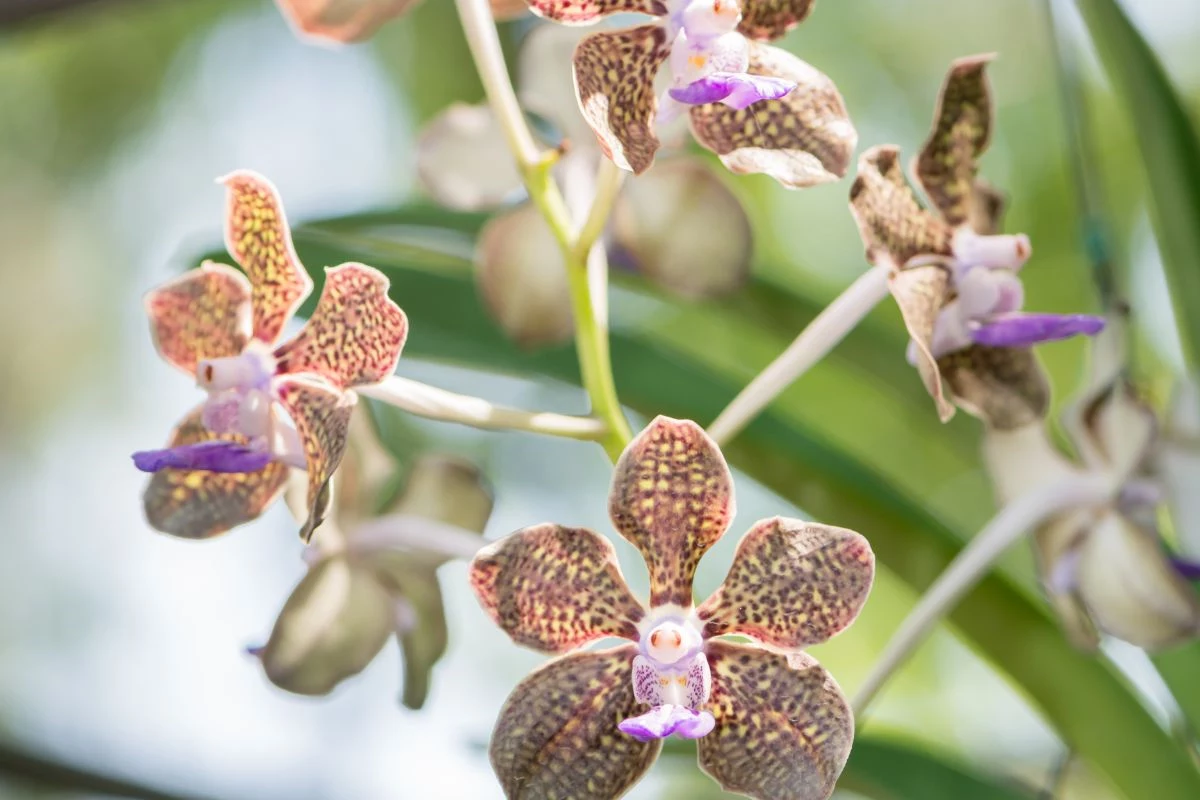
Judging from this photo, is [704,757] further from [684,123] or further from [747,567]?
[684,123]

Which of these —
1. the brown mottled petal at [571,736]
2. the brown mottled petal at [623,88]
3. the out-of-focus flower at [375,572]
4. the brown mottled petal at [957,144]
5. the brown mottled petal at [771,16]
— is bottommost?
the out-of-focus flower at [375,572]

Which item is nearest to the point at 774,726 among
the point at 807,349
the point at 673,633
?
the point at 673,633

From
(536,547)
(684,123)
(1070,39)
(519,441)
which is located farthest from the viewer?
(519,441)

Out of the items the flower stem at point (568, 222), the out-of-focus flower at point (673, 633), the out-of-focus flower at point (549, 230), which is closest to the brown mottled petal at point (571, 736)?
the out-of-focus flower at point (673, 633)

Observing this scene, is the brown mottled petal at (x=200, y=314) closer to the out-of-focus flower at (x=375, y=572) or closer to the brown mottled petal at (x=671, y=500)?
the out-of-focus flower at (x=375, y=572)

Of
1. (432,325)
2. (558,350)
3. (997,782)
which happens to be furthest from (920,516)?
(432,325)

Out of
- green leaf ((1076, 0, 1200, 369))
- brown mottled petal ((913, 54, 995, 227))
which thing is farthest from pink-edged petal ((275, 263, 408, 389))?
green leaf ((1076, 0, 1200, 369))

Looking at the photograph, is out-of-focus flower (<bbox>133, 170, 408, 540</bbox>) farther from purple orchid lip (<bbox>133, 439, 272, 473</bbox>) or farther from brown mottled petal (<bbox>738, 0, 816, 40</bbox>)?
brown mottled petal (<bbox>738, 0, 816, 40</bbox>)
